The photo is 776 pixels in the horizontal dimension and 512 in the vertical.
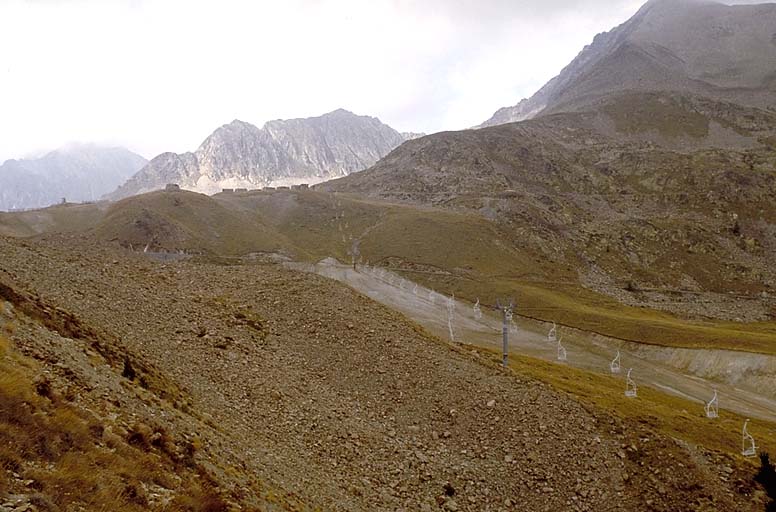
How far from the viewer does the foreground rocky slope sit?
16234mm

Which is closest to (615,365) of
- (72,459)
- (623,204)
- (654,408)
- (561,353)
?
(561,353)

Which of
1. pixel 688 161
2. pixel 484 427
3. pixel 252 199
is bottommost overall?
pixel 484 427

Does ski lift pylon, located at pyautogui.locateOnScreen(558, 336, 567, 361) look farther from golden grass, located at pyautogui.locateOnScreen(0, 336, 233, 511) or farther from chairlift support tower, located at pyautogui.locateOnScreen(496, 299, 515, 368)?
golden grass, located at pyautogui.locateOnScreen(0, 336, 233, 511)

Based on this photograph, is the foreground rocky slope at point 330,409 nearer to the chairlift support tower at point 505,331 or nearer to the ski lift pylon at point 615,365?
the chairlift support tower at point 505,331

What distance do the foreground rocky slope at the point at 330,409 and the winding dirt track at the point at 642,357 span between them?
97.9ft

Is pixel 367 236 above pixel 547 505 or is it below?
above

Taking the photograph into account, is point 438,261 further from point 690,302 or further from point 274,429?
point 274,429

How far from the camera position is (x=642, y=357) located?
6144 cm

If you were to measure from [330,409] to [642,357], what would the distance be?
52556mm

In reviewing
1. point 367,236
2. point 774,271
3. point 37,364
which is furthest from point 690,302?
point 37,364

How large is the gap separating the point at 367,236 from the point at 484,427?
319 feet

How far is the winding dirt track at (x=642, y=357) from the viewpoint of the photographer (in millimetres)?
51094

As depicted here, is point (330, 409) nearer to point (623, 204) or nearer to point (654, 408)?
point (654, 408)

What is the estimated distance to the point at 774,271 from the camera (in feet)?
398
